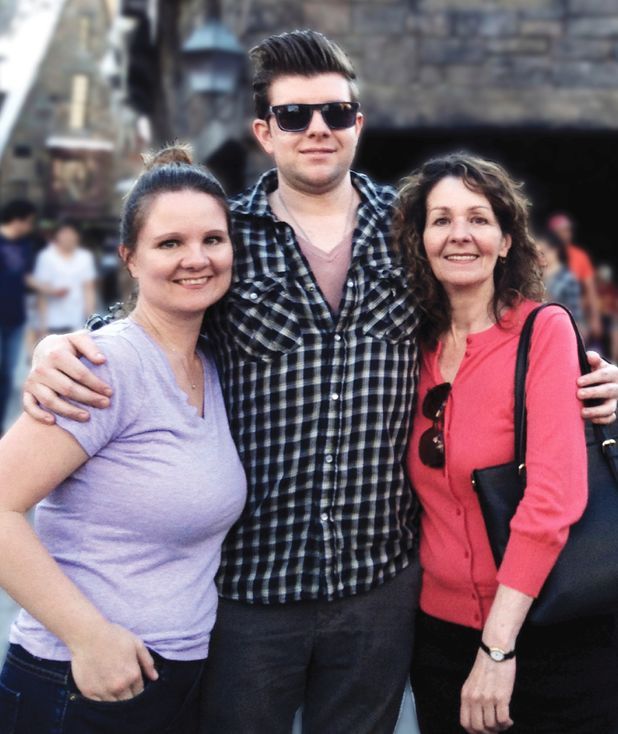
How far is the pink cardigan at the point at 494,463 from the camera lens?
221 cm

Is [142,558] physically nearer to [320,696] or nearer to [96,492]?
[96,492]

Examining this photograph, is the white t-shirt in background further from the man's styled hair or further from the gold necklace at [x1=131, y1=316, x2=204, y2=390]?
the gold necklace at [x1=131, y1=316, x2=204, y2=390]

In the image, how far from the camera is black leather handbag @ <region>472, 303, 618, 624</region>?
2215 millimetres

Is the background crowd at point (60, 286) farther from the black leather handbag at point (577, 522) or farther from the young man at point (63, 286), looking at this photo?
the black leather handbag at point (577, 522)

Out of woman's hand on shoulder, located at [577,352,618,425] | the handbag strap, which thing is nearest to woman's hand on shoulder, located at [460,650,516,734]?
the handbag strap

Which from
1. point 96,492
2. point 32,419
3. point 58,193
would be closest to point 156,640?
point 96,492

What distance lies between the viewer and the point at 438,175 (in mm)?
2525

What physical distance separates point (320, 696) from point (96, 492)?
84cm

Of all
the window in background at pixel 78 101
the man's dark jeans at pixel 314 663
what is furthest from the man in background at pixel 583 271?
the window in background at pixel 78 101

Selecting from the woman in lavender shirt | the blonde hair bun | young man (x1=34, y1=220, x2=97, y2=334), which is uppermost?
the blonde hair bun

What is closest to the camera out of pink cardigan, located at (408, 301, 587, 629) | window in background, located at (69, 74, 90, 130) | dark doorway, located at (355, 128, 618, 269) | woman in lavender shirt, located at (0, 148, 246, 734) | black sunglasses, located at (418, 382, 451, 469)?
woman in lavender shirt, located at (0, 148, 246, 734)

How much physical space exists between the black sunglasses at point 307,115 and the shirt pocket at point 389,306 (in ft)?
1.24

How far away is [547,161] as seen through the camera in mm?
10562

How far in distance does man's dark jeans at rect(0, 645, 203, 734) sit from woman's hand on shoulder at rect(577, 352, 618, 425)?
107cm
